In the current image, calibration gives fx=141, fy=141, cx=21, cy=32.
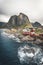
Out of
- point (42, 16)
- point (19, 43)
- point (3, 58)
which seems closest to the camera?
point (3, 58)

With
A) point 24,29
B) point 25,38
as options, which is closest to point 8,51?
point 25,38

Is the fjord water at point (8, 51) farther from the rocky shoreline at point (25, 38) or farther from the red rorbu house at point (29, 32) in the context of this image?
the red rorbu house at point (29, 32)

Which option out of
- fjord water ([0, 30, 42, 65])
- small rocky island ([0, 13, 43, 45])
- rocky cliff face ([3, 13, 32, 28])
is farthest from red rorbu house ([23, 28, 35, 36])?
fjord water ([0, 30, 42, 65])

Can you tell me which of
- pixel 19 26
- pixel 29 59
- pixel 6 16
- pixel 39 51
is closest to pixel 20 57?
pixel 29 59

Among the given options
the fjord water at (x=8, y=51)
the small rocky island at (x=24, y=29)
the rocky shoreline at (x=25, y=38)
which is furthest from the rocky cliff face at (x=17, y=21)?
the fjord water at (x=8, y=51)

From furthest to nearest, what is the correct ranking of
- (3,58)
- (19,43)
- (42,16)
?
(42,16) → (19,43) → (3,58)

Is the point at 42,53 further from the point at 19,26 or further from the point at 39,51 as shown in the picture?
the point at 19,26

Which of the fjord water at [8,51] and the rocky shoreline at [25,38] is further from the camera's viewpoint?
the rocky shoreline at [25,38]
